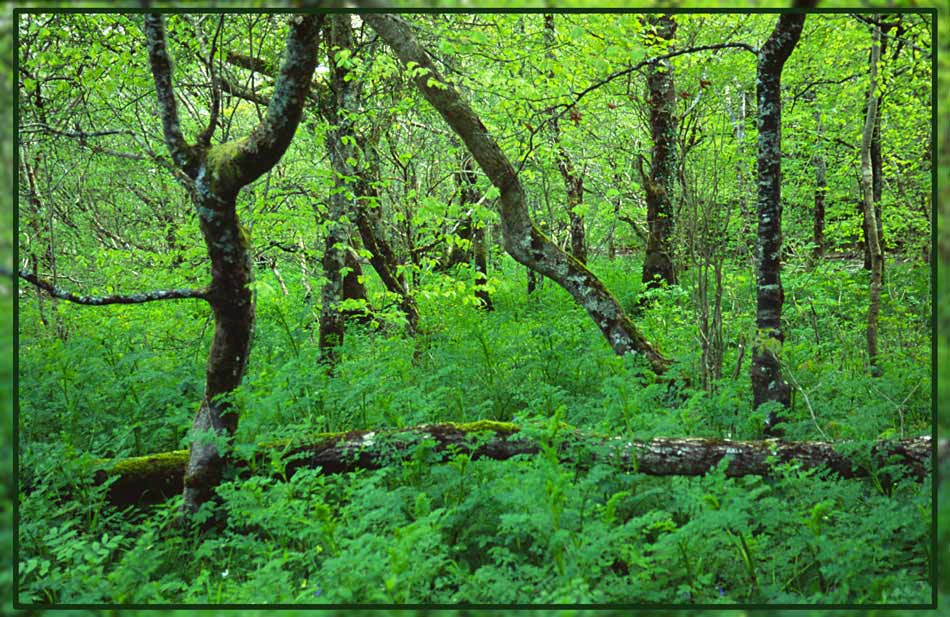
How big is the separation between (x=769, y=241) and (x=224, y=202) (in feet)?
9.58

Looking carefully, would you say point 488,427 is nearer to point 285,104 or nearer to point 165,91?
point 285,104

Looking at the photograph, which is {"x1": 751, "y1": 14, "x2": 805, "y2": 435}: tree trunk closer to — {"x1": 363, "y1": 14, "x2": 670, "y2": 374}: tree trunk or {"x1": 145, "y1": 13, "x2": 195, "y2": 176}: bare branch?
{"x1": 363, "y1": 14, "x2": 670, "y2": 374}: tree trunk

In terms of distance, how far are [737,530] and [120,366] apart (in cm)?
375

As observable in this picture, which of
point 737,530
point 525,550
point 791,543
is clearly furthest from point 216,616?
point 791,543

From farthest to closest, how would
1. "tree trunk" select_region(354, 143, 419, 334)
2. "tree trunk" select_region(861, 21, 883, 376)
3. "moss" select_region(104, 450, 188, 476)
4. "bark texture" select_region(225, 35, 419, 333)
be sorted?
"tree trunk" select_region(354, 143, 419, 334)
"bark texture" select_region(225, 35, 419, 333)
"tree trunk" select_region(861, 21, 883, 376)
"moss" select_region(104, 450, 188, 476)

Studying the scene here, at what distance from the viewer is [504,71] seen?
3.93 m

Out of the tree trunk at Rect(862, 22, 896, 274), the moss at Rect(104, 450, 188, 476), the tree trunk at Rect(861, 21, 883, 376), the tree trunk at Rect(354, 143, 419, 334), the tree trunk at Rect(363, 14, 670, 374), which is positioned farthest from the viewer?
the tree trunk at Rect(354, 143, 419, 334)

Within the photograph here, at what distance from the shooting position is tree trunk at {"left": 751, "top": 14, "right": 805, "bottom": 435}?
122 inches

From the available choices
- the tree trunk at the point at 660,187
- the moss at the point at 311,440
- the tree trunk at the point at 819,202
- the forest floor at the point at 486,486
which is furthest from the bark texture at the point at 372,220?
the tree trunk at the point at 819,202

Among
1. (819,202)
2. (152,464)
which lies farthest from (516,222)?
(819,202)

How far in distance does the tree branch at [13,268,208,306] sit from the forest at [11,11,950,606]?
1 centimetres

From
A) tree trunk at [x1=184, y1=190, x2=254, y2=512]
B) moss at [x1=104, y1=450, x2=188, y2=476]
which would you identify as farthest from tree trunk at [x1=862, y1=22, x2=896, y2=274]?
moss at [x1=104, y1=450, x2=188, y2=476]

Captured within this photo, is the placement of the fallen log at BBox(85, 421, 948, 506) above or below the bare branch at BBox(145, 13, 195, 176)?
below

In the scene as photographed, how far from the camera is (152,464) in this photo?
3117 mm
